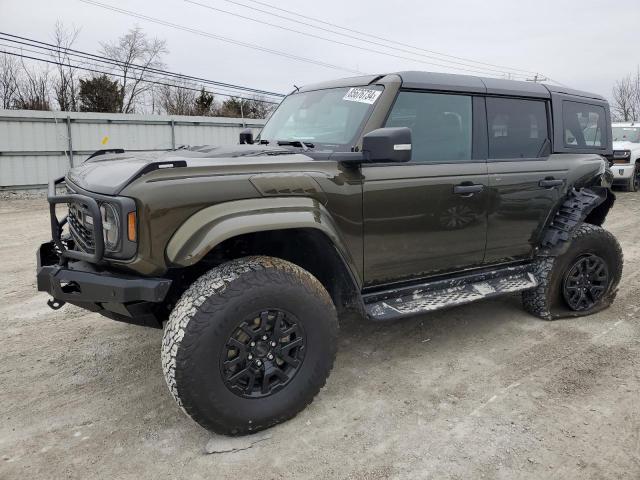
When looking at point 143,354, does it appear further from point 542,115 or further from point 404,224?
point 542,115

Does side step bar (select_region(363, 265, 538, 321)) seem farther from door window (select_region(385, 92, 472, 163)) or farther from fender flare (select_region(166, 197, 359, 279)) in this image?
door window (select_region(385, 92, 472, 163))

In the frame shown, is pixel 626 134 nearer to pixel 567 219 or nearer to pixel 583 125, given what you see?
pixel 583 125

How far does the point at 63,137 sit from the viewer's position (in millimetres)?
13539

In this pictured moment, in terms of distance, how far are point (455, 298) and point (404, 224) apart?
0.71 m

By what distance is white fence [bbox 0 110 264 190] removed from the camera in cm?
1270

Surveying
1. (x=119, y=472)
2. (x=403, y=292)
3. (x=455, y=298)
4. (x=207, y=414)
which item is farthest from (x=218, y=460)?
(x=455, y=298)

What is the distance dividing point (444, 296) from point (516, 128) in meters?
1.51

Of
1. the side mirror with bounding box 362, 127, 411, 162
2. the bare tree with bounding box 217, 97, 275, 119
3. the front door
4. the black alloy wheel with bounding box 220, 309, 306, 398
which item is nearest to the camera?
the black alloy wheel with bounding box 220, 309, 306, 398

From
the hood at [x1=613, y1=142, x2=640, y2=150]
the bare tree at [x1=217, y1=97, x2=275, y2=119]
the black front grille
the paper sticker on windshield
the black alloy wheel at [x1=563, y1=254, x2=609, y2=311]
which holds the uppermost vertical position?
the bare tree at [x1=217, y1=97, x2=275, y2=119]

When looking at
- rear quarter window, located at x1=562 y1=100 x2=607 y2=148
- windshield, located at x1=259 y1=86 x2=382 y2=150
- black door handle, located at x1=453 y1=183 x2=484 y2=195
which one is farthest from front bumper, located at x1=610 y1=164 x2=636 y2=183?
windshield, located at x1=259 y1=86 x2=382 y2=150

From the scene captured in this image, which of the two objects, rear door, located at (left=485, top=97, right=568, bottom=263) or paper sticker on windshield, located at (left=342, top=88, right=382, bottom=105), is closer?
paper sticker on windshield, located at (left=342, top=88, right=382, bottom=105)

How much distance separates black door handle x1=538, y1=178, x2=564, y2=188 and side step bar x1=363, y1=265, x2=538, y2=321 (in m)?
0.67

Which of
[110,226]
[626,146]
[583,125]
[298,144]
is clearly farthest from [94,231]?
[626,146]

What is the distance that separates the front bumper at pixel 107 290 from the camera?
2.46 metres
